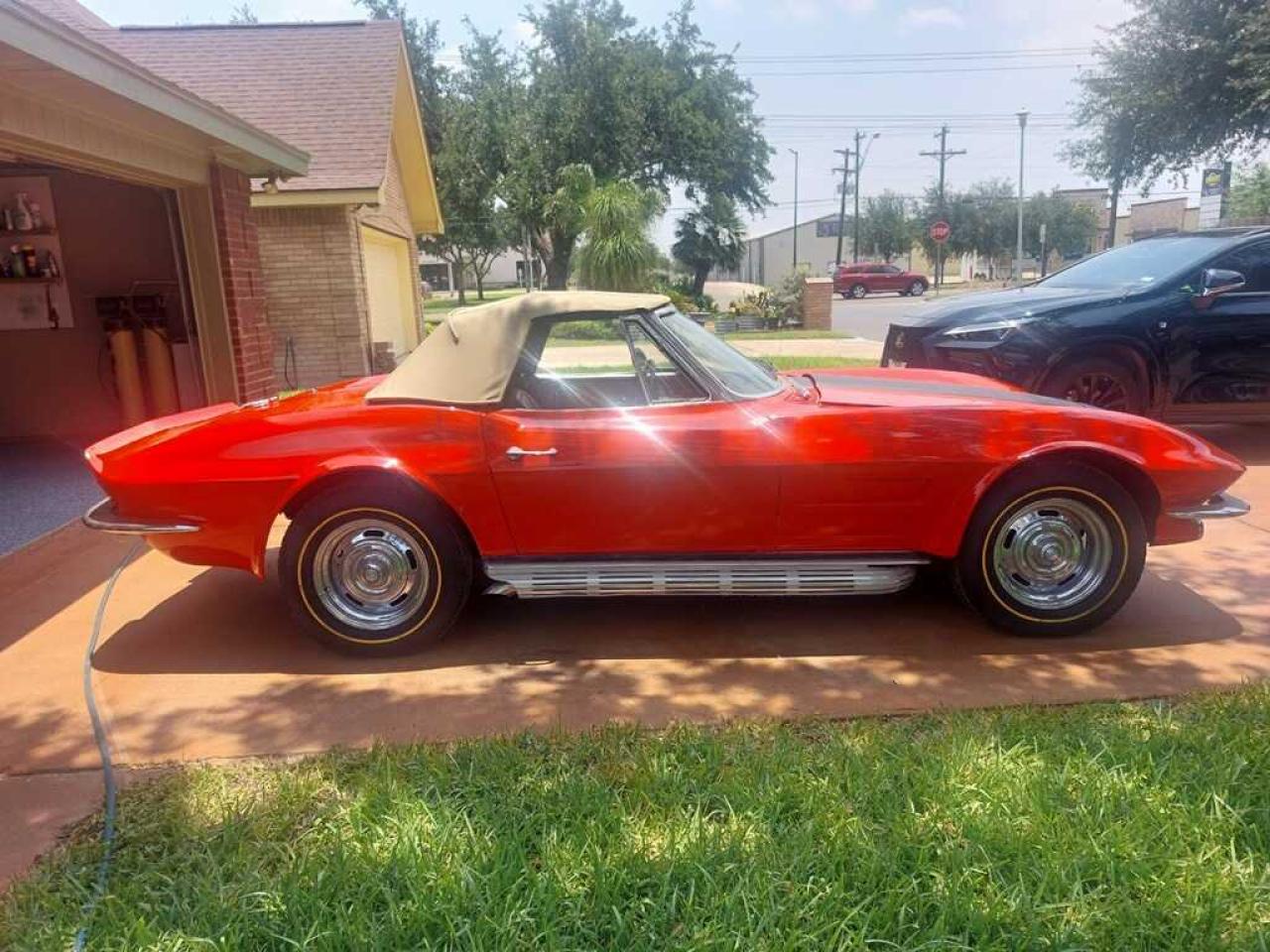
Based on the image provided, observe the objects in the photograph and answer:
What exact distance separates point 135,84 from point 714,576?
170 inches

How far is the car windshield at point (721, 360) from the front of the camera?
12.5ft

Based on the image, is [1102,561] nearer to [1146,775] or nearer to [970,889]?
[1146,775]

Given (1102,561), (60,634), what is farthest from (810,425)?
(60,634)

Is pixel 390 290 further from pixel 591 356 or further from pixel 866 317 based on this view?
pixel 866 317

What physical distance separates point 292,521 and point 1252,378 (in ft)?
22.3

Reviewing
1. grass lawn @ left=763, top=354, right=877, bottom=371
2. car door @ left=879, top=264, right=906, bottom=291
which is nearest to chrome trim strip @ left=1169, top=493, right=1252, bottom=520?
grass lawn @ left=763, top=354, right=877, bottom=371

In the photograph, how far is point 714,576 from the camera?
365cm

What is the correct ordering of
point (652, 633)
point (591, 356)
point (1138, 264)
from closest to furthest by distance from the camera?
point (652, 633) → point (591, 356) → point (1138, 264)

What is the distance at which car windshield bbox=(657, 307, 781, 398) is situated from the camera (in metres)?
3.81

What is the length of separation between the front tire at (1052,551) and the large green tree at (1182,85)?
14915mm

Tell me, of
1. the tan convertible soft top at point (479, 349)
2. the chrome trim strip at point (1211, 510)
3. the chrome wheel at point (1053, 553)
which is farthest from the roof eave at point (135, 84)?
the chrome trim strip at point (1211, 510)

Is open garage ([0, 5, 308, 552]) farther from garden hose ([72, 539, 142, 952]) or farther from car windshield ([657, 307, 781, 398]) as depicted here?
car windshield ([657, 307, 781, 398])

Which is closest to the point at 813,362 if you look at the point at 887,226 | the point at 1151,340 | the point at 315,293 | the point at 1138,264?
the point at 1138,264

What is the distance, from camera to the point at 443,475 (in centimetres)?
358
